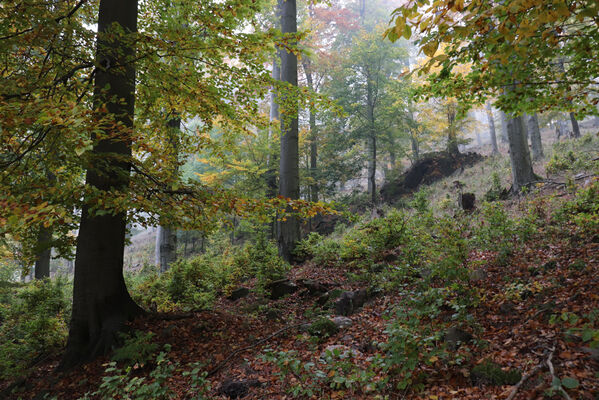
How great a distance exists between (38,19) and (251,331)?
562 centimetres

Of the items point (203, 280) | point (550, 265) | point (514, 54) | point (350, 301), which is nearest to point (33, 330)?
point (203, 280)

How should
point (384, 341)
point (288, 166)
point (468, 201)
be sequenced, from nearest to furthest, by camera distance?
point (384, 341)
point (288, 166)
point (468, 201)

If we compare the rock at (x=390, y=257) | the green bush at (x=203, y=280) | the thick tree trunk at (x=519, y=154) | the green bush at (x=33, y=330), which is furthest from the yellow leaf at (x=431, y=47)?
the thick tree trunk at (x=519, y=154)

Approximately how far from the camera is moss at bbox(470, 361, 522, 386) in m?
2.70

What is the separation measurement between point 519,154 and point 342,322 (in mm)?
8906

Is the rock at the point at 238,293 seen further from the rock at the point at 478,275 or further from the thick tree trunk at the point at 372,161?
the thick tree trunk at the point at 372,161

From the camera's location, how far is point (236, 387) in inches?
143

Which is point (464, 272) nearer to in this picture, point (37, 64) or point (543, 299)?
point (543, 299)

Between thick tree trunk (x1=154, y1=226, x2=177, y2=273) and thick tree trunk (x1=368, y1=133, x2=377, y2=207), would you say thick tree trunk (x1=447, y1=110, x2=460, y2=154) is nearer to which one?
thick tree trunk (x1=368, y1=133, x2=377, y2=207)

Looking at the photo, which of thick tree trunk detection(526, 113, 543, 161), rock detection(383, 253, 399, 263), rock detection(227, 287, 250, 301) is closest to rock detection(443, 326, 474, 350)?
rock detection(383, 253, 399, 263)

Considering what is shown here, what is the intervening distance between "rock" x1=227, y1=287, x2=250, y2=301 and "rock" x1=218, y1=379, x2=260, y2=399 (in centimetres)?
401

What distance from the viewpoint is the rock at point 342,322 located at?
480 cm

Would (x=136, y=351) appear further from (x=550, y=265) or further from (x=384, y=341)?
(x=550, y=265)

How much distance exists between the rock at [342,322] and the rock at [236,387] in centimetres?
163
